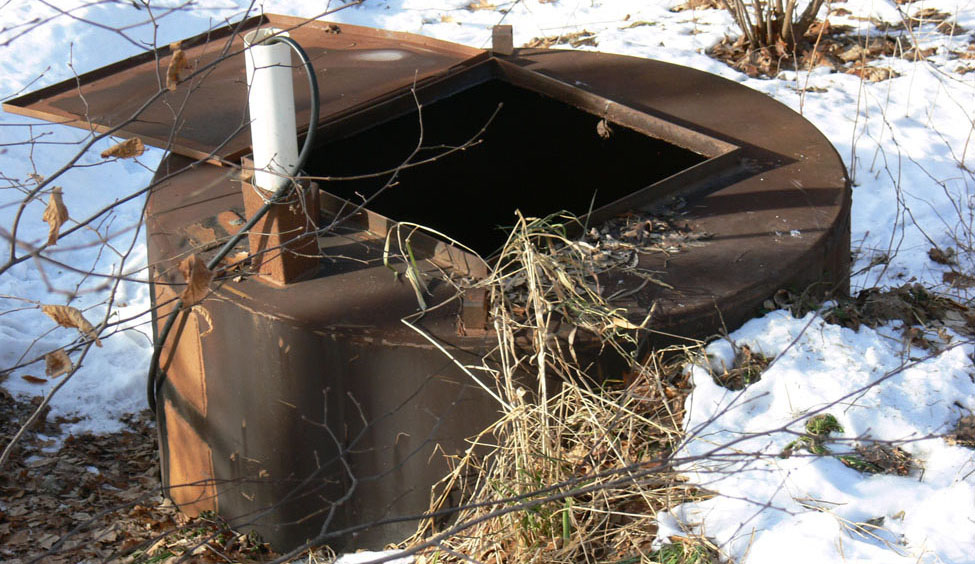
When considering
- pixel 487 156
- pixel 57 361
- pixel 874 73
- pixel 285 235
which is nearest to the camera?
pixel 57 361

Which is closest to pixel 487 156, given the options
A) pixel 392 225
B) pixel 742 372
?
pixel 392 225

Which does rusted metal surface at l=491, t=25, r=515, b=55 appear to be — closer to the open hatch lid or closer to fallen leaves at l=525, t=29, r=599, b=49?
the open hatch lid

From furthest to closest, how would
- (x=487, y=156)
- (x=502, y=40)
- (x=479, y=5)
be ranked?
(x=479, y=5)
(x=487, y=156)
(x=502, y=40)

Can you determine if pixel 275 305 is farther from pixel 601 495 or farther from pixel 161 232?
pixel 601 495

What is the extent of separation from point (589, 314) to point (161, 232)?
147 centimetres

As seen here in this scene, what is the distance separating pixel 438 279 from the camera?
118 inches

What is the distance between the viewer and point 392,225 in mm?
3105

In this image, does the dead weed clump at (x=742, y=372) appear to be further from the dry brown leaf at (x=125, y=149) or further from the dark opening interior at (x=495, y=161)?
the dry brown leaf at (x=125, y=149)

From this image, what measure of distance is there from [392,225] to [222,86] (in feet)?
4.95

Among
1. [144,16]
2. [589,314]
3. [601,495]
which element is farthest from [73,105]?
[144,16]

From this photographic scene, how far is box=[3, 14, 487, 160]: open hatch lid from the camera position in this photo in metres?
3.64

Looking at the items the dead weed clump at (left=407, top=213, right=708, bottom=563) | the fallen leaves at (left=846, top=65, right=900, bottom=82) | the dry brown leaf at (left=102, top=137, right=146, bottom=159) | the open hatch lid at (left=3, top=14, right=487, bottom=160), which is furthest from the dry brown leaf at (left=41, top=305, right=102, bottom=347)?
the fallen leaves at (left=846, top=65, right=900, bottom=82)

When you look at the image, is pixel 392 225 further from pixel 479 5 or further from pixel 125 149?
pixel 479 5

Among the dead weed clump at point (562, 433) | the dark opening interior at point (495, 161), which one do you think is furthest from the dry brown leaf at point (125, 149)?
the dark opening interior at point (495, 161)
